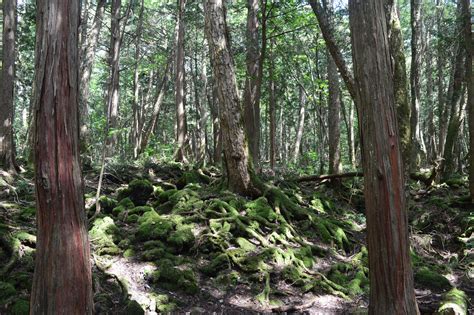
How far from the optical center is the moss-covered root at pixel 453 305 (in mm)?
5570

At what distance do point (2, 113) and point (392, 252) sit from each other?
1002 cm

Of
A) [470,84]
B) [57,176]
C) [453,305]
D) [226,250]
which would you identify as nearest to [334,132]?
[470,84]

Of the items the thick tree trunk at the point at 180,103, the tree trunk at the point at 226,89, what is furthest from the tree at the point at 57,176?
the thick tree trunk at the point at 180,103

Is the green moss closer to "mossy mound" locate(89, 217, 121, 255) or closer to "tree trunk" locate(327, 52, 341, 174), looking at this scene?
"mossy mound" locate(89, 217, 121, 255)

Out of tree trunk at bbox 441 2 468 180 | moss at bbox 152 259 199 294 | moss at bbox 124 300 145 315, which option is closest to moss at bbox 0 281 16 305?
moss at bbox 124 300 145 315

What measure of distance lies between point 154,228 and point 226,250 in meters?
1.42

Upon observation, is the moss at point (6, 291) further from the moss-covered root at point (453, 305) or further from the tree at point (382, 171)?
the moss-covered root at point (453, 305)

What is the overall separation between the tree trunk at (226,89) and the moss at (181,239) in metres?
2.32

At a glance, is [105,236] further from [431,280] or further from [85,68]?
[85,68]

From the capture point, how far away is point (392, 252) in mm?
4422

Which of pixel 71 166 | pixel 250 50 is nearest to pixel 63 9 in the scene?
pixel 71 166

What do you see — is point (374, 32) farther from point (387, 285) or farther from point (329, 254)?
point (329, 254)

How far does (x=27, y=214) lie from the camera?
7.56 m

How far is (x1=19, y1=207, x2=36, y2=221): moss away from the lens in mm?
7466
